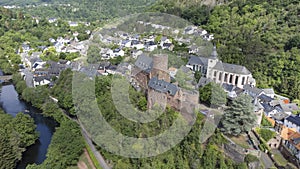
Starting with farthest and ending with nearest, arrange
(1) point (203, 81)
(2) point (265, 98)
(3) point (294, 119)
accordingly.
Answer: (1) point (203, 81) → (2) point (265, 98) → (3) point (294, 119)

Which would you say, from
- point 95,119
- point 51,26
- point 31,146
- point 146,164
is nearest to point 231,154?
point 146,164

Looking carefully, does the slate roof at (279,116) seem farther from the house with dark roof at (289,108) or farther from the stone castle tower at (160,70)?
the stone castle tower at (160,70)

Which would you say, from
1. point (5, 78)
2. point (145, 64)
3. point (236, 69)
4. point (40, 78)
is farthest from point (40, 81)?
point (236, 69)

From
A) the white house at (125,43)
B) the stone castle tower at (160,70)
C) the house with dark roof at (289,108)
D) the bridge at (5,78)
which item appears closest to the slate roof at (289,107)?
the house with dark roof at (289,108)

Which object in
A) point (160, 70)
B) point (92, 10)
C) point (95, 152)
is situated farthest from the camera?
point (92, 10)

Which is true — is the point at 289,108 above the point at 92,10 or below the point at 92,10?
below

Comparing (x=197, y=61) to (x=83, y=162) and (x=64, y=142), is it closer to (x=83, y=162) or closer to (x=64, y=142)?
(x=83, y=162)

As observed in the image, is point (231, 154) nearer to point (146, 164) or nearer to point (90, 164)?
point (146, 164)
